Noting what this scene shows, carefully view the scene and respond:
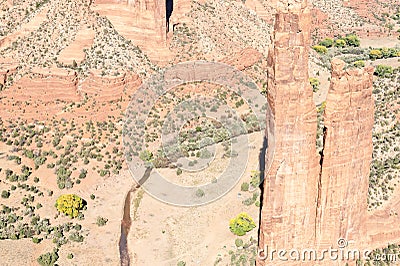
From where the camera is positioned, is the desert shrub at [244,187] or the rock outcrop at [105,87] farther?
the rock outcrop at [105,87]

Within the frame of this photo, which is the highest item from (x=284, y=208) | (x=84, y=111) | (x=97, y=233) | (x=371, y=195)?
(x=284, y=208)

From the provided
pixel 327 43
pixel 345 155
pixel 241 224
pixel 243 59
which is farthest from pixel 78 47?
pixel 345 155

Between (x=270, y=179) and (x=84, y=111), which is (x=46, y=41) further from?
(x=270, y=179)

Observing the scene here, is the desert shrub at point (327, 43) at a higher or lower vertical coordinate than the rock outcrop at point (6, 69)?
lower

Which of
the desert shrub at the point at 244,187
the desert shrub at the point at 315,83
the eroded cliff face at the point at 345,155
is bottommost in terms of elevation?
the desert shrub at the point at 244,187

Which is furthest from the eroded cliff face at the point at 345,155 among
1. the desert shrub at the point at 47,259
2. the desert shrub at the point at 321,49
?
the desert shrub at the point at 321,49

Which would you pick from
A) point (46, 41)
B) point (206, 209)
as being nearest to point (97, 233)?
point (206, 209)

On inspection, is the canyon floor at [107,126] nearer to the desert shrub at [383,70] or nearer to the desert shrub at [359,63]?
the desert shrub at [383,70]
